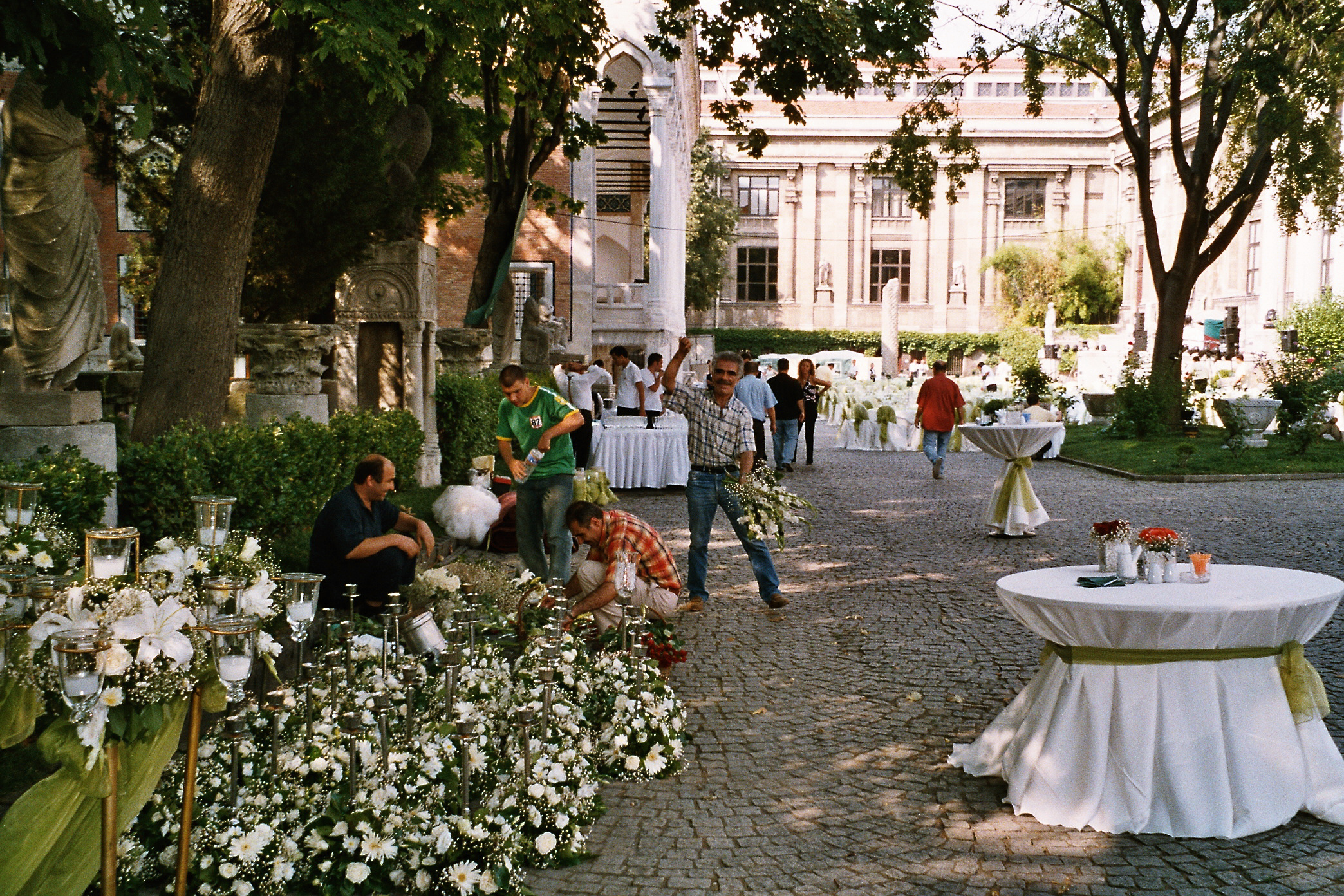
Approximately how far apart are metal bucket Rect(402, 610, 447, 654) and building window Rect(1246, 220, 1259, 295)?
2151 inches

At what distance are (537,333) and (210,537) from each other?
21662 millimetres

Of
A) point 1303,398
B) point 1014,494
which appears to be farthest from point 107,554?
point 1303,398

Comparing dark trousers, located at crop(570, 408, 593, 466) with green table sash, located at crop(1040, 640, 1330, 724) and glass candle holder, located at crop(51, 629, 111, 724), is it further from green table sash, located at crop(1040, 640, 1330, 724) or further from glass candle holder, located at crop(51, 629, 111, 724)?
glass candle holder, located at crop(51, 629, 111, 724)

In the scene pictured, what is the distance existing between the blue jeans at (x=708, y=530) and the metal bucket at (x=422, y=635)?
3.32 m

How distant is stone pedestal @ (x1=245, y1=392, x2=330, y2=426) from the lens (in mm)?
11344

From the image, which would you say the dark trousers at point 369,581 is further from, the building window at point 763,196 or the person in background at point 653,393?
the building window at point 763,196

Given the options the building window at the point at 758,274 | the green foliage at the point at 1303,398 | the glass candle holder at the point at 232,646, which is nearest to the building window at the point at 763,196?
the building window at the point at 758,274

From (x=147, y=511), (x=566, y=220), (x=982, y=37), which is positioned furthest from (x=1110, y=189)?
(x=147, y=511)

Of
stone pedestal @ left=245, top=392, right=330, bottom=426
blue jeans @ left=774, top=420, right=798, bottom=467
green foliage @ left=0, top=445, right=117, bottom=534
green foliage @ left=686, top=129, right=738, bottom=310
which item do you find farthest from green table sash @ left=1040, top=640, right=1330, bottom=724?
green foliage @ left=686, top=129, right=738, bottom=310

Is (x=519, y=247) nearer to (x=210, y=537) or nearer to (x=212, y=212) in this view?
(x=212, y=212)

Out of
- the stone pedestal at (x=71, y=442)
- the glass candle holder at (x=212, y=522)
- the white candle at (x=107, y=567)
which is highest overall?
the stone pedestal at (x=71, y=442)

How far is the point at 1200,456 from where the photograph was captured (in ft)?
67.9

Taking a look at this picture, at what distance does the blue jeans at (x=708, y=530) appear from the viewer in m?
9.20

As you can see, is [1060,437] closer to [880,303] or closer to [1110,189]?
[880,303]
